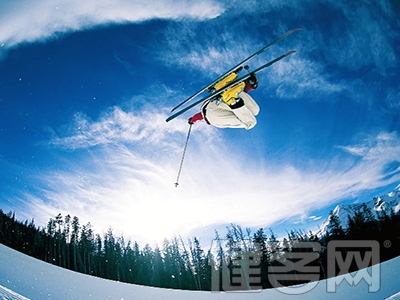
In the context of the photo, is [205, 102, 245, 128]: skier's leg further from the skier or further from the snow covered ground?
the snow covered ground

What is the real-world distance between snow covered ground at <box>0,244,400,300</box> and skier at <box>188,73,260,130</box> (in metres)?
4.18

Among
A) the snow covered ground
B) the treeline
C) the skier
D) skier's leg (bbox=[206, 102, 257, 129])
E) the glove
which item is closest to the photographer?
the skier

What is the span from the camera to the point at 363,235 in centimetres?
3052

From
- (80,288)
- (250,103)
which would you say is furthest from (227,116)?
(80,288)

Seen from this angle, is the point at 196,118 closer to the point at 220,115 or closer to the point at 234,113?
the point at 220,115

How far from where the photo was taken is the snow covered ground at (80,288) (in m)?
5.71

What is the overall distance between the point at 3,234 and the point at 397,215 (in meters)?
51.4

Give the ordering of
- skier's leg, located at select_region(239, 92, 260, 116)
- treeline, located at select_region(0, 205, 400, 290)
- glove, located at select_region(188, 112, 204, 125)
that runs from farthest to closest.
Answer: treeline, located at select_region(0, 205, 400, 290)
glove, located at select_region(188, 112, 204, 125)
skier's leg, located at select_region(239, 92, 260, 116)

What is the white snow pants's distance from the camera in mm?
5461

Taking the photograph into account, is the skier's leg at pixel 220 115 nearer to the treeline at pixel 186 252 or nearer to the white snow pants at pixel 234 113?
the white snow pants at pixel 234 113

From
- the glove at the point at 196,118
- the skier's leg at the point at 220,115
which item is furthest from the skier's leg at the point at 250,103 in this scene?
the glove at the point at 196,118

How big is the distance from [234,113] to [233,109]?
23 centimetres

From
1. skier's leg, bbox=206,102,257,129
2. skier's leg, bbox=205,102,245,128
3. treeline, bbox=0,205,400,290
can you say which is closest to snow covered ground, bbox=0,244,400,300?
skier's leg, bbox=206,102,257,129

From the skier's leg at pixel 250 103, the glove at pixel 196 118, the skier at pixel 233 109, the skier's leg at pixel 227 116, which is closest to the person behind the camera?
the skier at pixel 233 109
